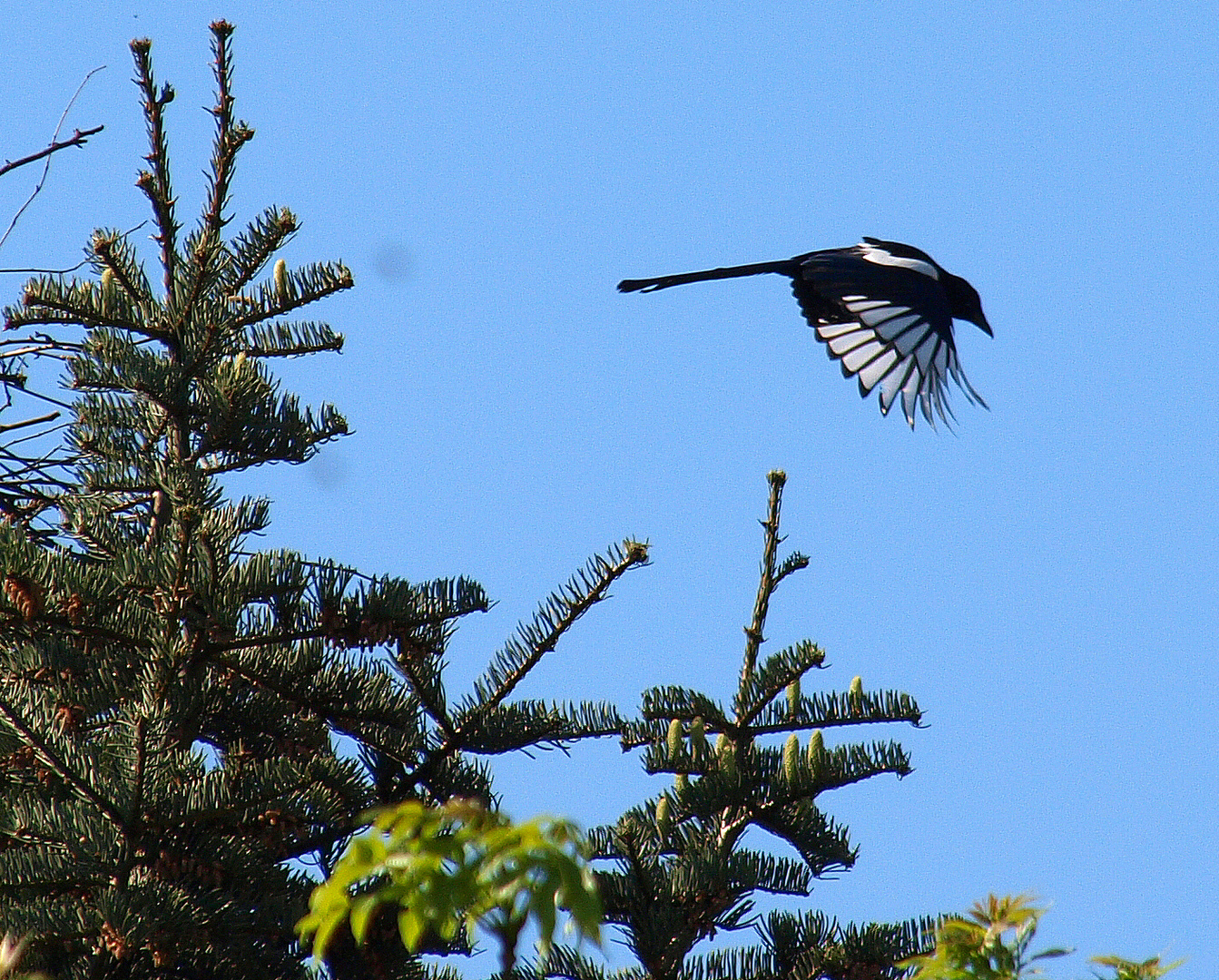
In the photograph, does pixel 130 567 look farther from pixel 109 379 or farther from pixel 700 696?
pixel 700 696

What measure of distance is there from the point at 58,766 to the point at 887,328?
3442mm

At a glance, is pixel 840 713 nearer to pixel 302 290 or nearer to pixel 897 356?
pixel 302 290

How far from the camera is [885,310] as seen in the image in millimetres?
5496

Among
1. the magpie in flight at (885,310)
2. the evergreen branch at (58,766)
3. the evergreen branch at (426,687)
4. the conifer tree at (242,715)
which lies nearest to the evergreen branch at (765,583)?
the conifer tree at (242,715)

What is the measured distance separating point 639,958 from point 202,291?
4.65 ft

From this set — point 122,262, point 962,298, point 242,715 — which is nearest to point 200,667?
point 242,715

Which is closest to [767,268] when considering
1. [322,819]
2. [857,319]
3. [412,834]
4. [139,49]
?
[857,319]

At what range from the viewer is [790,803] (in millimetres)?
3072

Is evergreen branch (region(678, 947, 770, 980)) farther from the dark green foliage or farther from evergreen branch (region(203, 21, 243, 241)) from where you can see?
evergreen branch (region(203, 21, 243, 241))

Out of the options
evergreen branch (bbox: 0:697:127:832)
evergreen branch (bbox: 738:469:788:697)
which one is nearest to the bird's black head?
evergreen branch (bbox: 738:469:788:697)

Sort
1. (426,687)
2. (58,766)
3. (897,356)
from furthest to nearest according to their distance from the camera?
(897,356) < (426,687) < (58,766)

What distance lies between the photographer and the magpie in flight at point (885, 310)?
5281mm

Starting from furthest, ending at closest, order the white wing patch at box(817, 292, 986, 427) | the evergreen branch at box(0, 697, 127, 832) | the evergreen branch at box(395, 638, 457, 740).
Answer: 1. the white wing patch at box(817, 292, 986, 427)
2. the evergreen branch at box(395, 638, 457, 740)
3. the evergreen branch at box(0, 697, 127, 832)

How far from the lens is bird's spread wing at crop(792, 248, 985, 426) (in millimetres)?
5254
